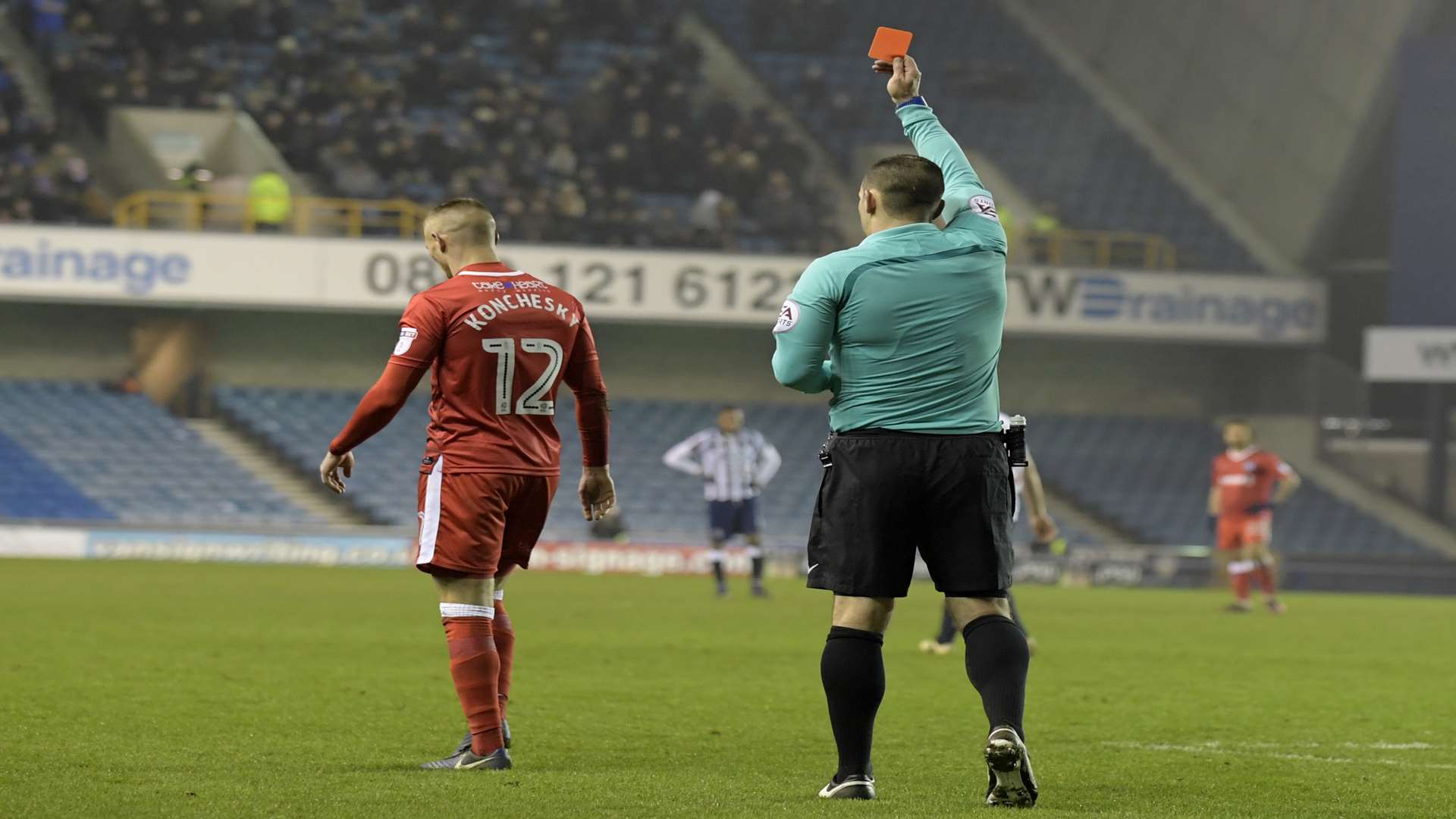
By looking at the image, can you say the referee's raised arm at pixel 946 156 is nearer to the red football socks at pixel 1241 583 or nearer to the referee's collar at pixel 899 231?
the referee's collar at pixel 899 231

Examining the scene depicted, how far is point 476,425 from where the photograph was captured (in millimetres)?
6918

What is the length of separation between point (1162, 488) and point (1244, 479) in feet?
45.0

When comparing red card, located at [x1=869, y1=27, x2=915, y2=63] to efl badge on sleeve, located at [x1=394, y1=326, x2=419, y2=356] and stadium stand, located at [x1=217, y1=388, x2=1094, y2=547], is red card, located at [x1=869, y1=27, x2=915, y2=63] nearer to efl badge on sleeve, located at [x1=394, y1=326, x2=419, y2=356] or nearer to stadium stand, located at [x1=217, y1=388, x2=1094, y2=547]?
efl badge on sleeve, located at [x1=394, y1=326, x2=419, y2=356]

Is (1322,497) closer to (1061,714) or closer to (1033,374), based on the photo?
(1033,374)

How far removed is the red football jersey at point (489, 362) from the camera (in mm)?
6867

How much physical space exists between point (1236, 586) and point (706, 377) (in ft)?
52.7

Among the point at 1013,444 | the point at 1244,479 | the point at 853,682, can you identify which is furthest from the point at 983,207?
the point at 1244,479

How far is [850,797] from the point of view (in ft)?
20.3

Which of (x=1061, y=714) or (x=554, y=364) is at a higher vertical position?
(x=554, y=364)

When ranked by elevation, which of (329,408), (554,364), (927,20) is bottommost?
(554,364)

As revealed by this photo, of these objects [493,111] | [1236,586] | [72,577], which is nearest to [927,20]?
[493,111]

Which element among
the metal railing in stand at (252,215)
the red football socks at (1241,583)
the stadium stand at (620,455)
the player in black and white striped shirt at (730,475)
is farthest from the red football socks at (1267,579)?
the metal railing in stand at (252,215)

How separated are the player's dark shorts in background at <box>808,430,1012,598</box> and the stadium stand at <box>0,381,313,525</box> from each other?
25.4 meters

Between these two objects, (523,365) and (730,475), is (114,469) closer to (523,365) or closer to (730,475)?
(730,475)
